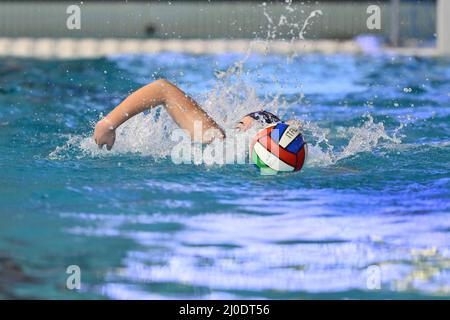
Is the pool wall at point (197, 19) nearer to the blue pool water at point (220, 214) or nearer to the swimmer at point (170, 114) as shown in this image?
the blue pool water at point (220, 214)

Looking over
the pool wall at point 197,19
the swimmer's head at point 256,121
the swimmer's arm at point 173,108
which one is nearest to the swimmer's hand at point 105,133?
the swimmer's arm at point 173,108

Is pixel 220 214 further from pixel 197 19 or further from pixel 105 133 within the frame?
pixel 197 19

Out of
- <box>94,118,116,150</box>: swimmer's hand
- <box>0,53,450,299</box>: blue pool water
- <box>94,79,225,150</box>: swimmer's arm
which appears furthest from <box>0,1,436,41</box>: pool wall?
<box>94,118,116,150</box>: swimmer's hand

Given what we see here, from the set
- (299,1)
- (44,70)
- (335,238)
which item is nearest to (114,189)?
(335,238)

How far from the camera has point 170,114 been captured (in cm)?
422

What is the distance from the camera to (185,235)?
3.19 meters

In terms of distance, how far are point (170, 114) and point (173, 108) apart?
5 centimetres

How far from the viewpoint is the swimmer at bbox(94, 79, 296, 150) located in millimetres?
3963

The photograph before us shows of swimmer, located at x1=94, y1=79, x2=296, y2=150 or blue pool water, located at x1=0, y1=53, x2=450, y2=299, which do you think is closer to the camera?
blue pool water, located at x1=0, y1=53, x2=450, y2=299

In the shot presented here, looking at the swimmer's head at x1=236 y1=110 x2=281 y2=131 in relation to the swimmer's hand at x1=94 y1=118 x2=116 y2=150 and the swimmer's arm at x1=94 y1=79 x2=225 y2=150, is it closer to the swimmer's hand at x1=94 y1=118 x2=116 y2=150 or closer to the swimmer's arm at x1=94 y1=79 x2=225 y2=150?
the swimmer's arm at x1=94 y1=79 x2=225 y2=150

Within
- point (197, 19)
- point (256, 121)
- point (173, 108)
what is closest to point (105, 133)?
point (173, 108)

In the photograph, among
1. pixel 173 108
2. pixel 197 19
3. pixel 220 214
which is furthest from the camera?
pixel 197 19

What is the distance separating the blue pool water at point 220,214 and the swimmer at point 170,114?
155mm

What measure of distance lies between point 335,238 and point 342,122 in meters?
2.58
